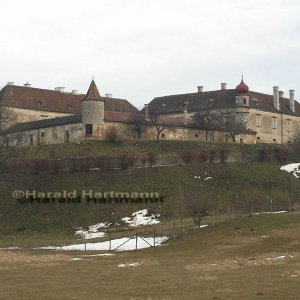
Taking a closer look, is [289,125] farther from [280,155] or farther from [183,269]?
[183,269]

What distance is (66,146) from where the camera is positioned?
84562 millimetres

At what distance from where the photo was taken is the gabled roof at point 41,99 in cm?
10438

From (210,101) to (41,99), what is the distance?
2539 centimetres

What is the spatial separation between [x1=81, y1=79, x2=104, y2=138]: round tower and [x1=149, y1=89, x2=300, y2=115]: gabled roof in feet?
92.1

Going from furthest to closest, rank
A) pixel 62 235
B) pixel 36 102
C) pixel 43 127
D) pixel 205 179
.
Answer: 1. pixel 36 102
2. pixel 43 127
3. pixel 205 179
4. pixel 62 235

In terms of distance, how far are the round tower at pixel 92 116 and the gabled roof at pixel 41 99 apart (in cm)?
1479

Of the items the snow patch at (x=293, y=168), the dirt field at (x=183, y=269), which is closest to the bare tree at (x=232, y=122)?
the snow patch at (x=293, y=168)

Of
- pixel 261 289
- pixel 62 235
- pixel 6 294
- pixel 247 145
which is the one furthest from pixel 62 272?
pixel 247 145

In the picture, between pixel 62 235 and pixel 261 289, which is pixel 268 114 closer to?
pixel 62 235

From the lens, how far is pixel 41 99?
107 meters

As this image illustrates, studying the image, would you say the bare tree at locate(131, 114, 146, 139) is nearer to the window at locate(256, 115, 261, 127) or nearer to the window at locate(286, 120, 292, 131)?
the window at locate(256, 115, 261, 127)

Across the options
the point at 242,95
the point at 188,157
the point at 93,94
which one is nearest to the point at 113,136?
the point at 93,94

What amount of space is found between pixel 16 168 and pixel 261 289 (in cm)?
5356

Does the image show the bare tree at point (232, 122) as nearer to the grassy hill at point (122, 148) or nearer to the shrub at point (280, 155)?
the grassy hill at point (122, 148)
